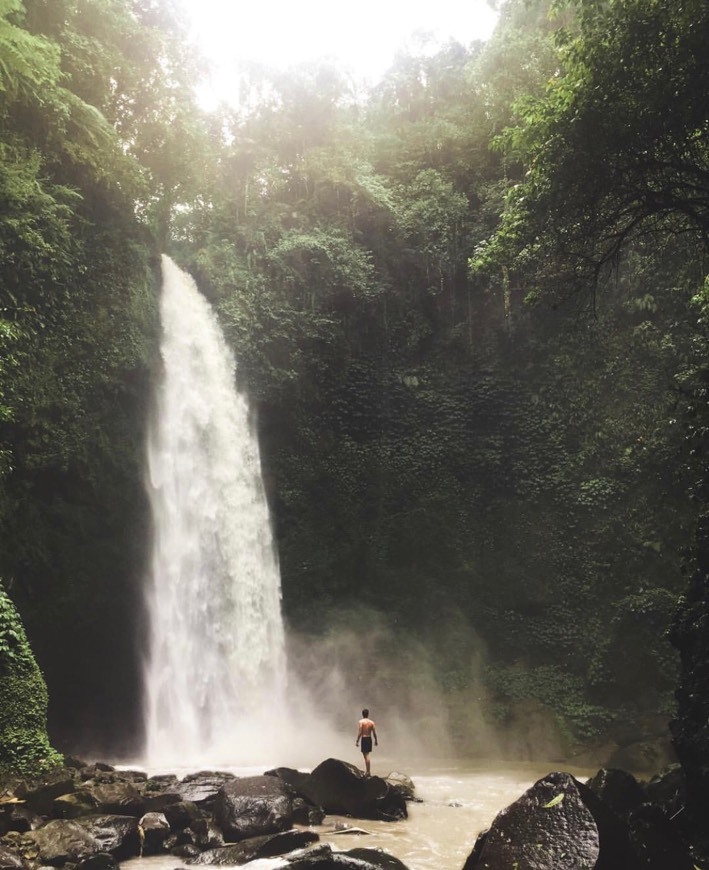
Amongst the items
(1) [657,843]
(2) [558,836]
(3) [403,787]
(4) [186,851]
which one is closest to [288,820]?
(4) [186,851]

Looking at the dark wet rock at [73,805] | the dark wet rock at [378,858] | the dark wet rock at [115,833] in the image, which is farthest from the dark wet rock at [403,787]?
the dark wet rock at [73,805]

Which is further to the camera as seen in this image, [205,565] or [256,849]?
[205,565]

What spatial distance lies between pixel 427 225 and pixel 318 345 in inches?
207

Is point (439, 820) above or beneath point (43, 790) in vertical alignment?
beneath

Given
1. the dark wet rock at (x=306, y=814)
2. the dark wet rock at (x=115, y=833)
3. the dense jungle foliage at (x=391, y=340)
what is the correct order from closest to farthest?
the dark wet rock at (x=115, y=833) → the dark wet rock at (x=306, y=814) → the dense jungle foliage at (x=391, y=340)

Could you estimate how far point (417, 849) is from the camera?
23.5 ft

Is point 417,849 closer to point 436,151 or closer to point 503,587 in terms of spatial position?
point 503,587

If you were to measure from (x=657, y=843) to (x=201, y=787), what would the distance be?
608cm

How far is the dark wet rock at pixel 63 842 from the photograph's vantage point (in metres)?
6.21

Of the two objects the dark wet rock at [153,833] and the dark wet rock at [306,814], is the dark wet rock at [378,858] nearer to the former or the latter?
the dark wet rock at [306,814]

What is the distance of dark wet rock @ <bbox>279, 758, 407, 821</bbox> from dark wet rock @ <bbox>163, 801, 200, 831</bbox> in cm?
161

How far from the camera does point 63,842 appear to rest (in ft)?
21.1

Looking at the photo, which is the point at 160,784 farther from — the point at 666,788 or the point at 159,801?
the point at 666,788

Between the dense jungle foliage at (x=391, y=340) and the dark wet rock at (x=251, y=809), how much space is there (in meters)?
6.05
